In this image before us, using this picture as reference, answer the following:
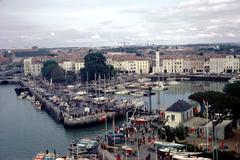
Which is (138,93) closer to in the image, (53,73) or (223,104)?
(53,73)

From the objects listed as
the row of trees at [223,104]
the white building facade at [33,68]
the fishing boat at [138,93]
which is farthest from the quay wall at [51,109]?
the white building facade at [33,68]

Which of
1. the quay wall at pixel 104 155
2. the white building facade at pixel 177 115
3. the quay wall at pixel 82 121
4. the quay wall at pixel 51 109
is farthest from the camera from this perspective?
the quay wall at pixel 51 109

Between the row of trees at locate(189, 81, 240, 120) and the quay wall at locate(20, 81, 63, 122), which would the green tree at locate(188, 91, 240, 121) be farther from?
the quay wall at locate(20, 81, 63, 122)

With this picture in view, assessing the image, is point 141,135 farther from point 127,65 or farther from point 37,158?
point 127,65

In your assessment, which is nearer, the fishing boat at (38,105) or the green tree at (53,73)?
the fishing boat at (38,105)

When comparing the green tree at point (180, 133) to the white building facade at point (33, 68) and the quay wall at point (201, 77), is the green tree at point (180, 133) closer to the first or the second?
the quay wall at point (201, 77)

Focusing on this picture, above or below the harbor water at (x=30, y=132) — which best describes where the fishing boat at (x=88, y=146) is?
above

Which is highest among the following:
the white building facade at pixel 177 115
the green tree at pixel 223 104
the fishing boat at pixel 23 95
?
the green tree at pixel 223 104

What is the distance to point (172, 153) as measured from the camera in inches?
438

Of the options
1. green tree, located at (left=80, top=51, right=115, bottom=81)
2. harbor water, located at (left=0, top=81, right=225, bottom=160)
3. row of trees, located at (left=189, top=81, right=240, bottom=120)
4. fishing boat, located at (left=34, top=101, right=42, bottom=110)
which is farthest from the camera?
green tree, located at (left=80, top=51, right=115, bottom=81)

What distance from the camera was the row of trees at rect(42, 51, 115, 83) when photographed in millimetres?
35125

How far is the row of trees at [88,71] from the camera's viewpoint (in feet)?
115

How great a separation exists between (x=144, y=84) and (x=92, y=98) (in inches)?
313

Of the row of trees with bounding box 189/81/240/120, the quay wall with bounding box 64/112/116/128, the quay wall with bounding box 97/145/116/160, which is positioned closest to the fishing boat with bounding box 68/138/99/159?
the quay wall with bounding box 97/145/116/160
